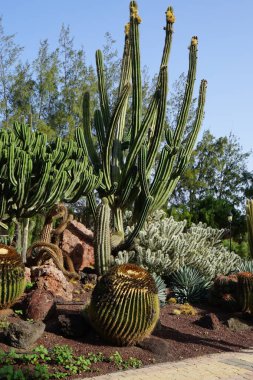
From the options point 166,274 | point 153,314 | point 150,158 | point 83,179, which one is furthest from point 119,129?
point 153,314

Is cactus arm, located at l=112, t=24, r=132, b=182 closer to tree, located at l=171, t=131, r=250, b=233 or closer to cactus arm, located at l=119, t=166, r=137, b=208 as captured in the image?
cactus arm, located at l=119, t=166, r=137, b=208

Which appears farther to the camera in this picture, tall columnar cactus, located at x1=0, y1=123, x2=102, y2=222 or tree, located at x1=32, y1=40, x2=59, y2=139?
tree, located at x1=32, y1=40, x2=59, y2=139

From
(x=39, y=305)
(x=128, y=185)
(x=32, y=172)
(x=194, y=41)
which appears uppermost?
(x=194, y=41)

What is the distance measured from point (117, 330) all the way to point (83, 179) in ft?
15.6

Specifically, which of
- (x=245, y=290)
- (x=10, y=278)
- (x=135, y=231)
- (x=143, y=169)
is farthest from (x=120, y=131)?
(x=10, y=278)

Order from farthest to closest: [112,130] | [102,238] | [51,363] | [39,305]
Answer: [112,130] < [102,238] < [39,305] < [51,363]

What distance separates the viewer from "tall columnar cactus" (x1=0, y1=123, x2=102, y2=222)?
10062mm

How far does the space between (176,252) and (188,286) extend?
866mm

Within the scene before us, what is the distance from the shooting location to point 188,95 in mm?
13836

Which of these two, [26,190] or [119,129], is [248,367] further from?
[119,129]

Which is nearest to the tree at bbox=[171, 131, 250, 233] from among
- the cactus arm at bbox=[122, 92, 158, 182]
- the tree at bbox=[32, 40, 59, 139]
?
the tree at bbox=[32, 40, 59, 139]

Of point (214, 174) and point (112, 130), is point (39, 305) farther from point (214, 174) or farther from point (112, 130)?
point (214, 174)

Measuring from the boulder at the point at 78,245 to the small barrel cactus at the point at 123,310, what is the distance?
230 inches

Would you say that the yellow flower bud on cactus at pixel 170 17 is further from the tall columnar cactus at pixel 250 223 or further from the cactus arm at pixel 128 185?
the tall columnar cactus at pixel 250 223
